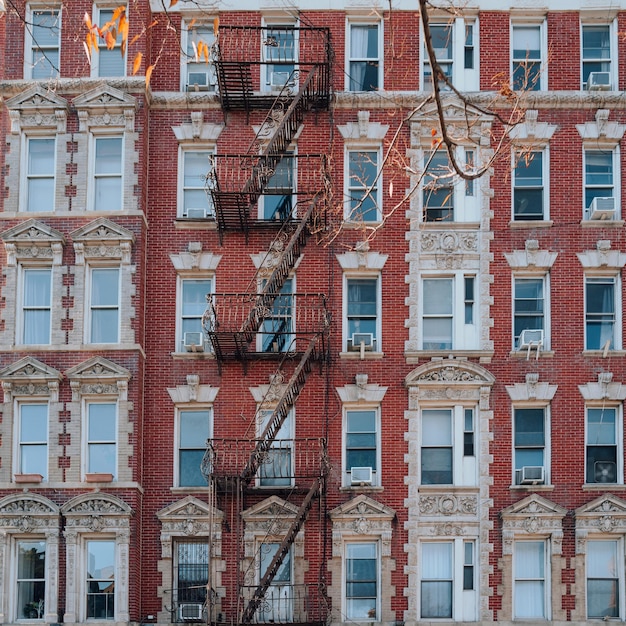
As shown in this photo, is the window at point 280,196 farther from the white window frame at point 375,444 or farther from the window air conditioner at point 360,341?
the white window frame at point 375,444

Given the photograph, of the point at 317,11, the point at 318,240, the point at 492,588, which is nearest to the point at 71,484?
the point at 318,240

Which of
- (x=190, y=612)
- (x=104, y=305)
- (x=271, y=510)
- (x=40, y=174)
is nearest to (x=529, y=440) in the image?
(x=271, y=510)

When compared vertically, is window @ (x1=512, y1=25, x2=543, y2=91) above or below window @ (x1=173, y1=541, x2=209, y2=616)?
above

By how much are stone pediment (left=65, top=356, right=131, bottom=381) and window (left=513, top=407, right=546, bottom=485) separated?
8531 mm

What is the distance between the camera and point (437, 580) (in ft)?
86.1

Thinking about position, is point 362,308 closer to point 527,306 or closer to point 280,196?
point 280,196

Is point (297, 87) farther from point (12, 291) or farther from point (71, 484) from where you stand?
point (71, 484)

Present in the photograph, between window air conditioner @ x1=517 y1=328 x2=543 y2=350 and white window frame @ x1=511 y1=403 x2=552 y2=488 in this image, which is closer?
white window frame @ x1=511 y1=403 x2=552 y2=488

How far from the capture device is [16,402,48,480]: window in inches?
1044

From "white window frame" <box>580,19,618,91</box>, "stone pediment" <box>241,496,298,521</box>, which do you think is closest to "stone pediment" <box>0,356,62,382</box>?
"stone pediment" <box>241,496,298,521</box>

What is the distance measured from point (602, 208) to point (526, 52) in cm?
413

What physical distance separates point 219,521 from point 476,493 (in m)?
5.53

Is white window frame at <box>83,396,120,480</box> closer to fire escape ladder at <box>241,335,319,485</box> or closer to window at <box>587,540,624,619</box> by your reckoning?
fire escape ladder at <box>241,335,319,485</box>

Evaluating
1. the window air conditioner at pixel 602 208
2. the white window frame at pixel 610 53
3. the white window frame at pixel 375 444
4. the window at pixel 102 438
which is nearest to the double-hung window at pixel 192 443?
the window at pixel 102 438
